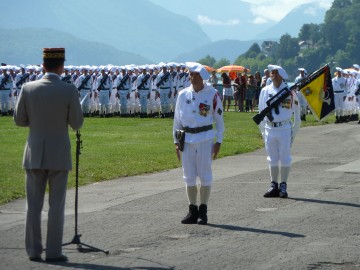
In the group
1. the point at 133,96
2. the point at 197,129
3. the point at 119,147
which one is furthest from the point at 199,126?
the point at 133,96

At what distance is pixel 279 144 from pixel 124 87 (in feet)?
95.6

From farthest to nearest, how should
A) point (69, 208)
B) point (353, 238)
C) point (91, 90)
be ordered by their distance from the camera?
1. point (91, 90)
2. point (69, 208)
3. point (353, 238)

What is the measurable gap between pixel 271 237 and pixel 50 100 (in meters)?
3.02

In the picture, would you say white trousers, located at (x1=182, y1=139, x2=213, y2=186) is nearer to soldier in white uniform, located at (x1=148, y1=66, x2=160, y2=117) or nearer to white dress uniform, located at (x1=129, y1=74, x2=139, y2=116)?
soldier in white uniform, located at (x1=148, y1=66, x2=160, y2=117)

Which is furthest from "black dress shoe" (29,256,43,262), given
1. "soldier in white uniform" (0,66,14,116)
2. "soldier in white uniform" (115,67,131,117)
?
"soldier in white uniform" (0,66,14,116)

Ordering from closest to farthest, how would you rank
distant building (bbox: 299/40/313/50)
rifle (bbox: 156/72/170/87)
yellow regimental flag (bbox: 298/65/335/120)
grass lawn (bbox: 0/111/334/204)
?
1. yellow regimental flag (bbox: 298/65/335/120)
2. grass lawn (bbox: 0/111/334/204)
3. rifle (bbox: 156/72/170/87)
4. distant building (bbox: 299/40/313/50)

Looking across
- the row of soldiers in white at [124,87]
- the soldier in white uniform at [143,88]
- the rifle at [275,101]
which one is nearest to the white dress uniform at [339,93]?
the row of soldiers in white at [124,87]

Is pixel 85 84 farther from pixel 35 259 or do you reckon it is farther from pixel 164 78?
pixel 35 259

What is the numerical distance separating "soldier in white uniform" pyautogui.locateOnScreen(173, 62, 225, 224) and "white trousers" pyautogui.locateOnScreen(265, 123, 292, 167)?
9.43 feet

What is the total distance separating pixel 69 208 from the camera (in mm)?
15805

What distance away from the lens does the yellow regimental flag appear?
709 inches

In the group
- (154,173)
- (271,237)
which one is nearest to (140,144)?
(154,173)

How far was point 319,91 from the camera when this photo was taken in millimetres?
18234

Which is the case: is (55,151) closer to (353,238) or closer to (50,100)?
(50,100)
